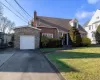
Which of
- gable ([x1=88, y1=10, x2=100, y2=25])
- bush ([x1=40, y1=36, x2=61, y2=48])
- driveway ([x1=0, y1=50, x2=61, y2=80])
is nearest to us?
driveway ([x1=0, y1=50, x2=61, y2=80])

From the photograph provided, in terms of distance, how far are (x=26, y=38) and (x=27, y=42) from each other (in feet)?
2.39

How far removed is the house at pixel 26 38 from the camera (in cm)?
3157

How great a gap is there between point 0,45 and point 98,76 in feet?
81.7

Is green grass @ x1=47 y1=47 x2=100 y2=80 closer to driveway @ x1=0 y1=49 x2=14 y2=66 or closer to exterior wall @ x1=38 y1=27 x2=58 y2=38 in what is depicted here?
driveway @ x1=0 y1=49 x2=14 y2=66

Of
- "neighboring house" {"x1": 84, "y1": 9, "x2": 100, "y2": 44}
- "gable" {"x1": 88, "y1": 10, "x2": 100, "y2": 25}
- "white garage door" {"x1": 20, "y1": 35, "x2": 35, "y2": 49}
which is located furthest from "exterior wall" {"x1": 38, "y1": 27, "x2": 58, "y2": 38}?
"gable" {"x1": 88, "y1": 10, "x2": 100, "y2": 25}

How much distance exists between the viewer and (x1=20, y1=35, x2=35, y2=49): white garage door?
104 ft

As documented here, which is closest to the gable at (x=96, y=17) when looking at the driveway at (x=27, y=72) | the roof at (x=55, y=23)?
the roof at (x=55, y=23)

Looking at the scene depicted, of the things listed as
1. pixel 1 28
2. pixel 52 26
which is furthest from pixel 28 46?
pixel 1 28

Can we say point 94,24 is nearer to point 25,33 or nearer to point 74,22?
point 74,22

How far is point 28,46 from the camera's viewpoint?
104 feet

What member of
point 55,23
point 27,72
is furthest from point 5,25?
point 27,72

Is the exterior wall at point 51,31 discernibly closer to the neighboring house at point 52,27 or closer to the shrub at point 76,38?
the neighboring house at point 52,27

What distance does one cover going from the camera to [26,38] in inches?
1255

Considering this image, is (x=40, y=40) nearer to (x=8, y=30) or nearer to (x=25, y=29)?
(x=25, y=29)
